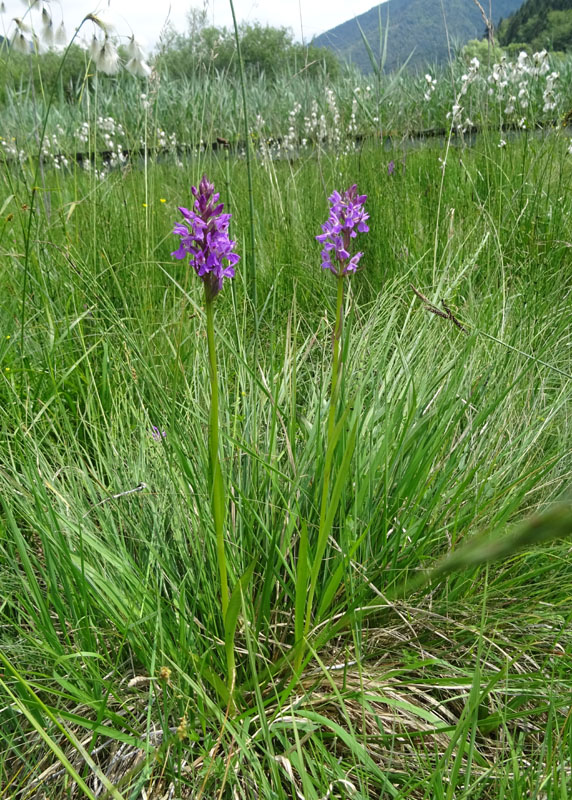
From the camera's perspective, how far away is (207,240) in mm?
872

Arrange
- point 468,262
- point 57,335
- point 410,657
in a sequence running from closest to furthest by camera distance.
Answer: point 410,657 < point 57,335 < point 468,262

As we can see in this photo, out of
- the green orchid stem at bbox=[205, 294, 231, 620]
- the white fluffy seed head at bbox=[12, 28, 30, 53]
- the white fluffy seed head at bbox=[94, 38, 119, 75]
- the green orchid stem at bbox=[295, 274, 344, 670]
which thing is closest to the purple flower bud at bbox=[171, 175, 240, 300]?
the green orchid stem at bbox=[205, 294, 231, 620]

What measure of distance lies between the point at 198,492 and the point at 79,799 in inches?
22.7

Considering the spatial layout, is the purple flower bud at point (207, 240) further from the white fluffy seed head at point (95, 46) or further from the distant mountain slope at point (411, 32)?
the distant mountain slope at point (411, 32)

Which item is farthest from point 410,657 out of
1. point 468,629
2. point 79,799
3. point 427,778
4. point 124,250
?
point 124,250

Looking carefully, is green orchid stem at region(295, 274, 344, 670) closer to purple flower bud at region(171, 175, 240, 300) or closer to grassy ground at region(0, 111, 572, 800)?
grassy ground at region(0, 111, 572, 800)

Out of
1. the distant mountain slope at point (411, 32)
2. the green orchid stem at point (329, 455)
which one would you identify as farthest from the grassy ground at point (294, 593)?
the distant mountain slope at point (411, 32)

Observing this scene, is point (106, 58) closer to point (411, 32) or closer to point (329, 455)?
point (329, 455)

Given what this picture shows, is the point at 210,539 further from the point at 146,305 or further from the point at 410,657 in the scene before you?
the point at 146,305

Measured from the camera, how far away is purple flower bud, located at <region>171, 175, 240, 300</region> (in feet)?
2.83

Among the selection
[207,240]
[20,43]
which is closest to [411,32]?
[20,43]

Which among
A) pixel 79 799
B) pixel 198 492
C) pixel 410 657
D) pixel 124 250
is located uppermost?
pixel 124 250

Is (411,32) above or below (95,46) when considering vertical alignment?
above

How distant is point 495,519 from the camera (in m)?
1.37
